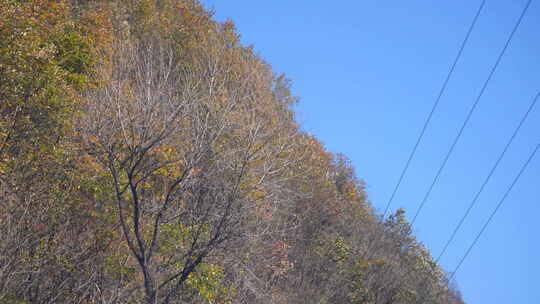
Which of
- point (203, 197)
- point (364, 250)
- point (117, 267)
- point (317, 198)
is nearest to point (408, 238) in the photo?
point (364, 250)

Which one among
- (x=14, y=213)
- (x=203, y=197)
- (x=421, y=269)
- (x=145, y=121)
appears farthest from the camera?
(x=421, y=269)

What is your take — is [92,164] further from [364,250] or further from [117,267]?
[364,250]

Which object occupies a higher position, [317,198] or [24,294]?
[317,198]

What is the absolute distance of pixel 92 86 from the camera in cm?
1961

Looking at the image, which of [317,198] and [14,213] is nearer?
[14,213]

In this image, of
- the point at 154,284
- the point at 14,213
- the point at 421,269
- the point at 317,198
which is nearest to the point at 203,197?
the point at 154,284

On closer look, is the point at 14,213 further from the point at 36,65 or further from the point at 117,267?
the point at 36,65

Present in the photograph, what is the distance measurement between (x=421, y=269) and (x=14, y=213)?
1299 inches

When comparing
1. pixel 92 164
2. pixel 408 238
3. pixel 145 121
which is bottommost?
pixel 92 164

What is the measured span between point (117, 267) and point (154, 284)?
2126 mm

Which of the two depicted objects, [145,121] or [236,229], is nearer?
[145,121]

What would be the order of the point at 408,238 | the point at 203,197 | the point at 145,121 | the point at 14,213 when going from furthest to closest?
the point at 408,238 < the point at 203,197 < the point at 14,213 < the point at 145,121

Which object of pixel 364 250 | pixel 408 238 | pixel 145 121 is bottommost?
pixel 145 121

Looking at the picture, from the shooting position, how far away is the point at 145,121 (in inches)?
564
